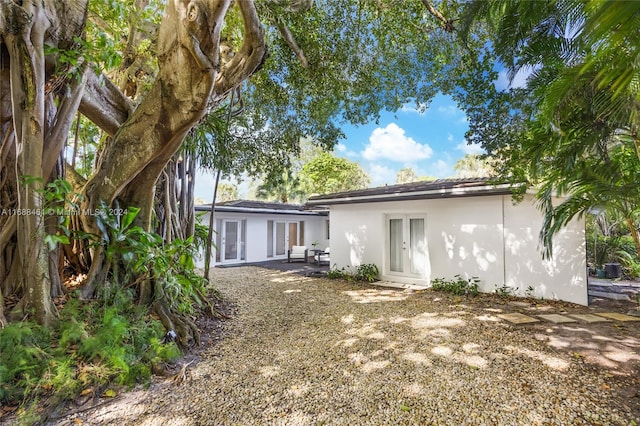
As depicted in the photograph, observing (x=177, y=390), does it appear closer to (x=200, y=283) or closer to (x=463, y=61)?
(x=200, y=283)

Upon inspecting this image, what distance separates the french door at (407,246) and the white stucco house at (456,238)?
29mm

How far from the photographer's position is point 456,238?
27.5ft

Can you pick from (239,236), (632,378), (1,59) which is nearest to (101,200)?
(1,59)

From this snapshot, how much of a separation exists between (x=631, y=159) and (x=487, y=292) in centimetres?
421

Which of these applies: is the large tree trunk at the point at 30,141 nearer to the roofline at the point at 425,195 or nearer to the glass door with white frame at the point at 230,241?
the roofline at the point at 425,195

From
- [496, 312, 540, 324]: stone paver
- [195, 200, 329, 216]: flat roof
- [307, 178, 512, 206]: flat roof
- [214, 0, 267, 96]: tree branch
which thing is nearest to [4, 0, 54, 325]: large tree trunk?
[214, 0, 267, 96]: tree branch

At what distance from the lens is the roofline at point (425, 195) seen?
724 cm

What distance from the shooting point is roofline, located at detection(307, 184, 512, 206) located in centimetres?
724

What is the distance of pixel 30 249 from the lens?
124 inches

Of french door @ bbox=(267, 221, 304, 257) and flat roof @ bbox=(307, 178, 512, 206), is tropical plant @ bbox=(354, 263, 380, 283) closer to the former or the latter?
flat roof @ bbox=(307, 178, 512, 206)

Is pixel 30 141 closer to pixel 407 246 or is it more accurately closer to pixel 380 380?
pixel 380 380

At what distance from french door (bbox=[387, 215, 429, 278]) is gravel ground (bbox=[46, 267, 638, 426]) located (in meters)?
3.58

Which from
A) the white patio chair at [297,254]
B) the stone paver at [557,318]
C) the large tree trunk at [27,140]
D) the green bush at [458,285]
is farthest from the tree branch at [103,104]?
the white patio chair at [297,254]

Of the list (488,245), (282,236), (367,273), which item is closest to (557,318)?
(488,245)
